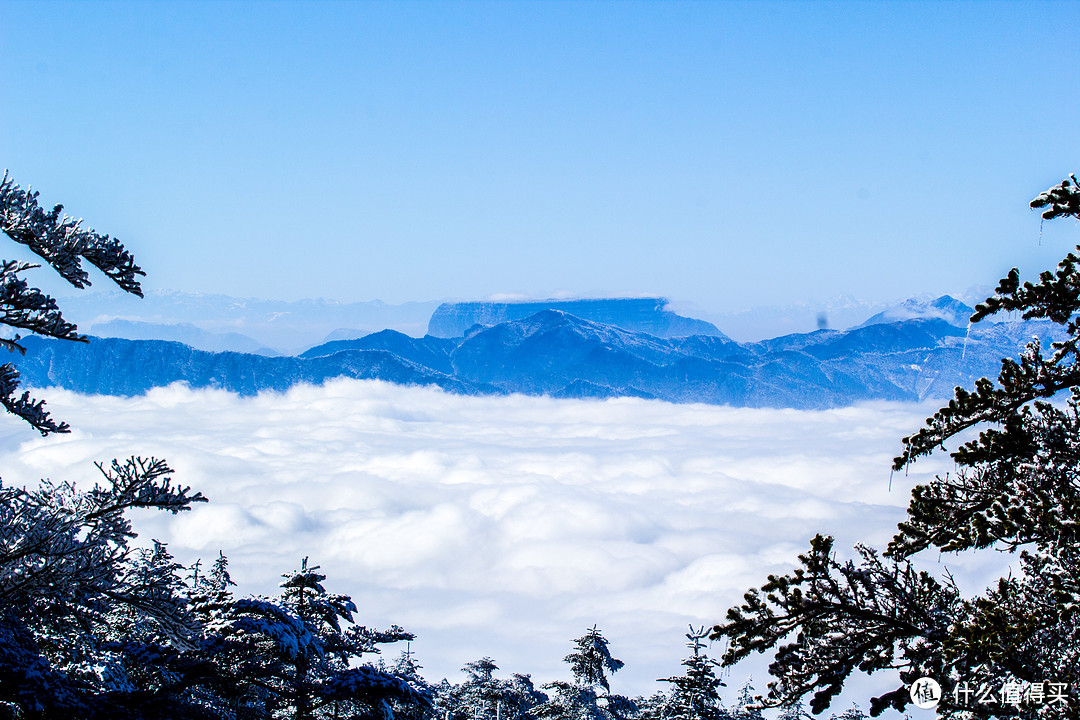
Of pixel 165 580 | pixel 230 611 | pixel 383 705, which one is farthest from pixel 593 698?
pixel 165 580

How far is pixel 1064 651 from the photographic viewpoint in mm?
6559

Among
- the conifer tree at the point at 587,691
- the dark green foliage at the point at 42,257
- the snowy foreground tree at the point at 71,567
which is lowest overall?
the conifer tree at the point at 587,691

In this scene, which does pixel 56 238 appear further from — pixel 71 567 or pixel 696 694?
pixel 696 694

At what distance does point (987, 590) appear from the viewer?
23.4ft

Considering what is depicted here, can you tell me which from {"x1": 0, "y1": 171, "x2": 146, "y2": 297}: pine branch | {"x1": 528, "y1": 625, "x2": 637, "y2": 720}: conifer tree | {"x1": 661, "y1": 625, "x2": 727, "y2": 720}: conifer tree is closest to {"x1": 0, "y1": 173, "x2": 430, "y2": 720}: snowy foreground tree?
{"x1": 0, "y1": 171, "x2": 146, "y2": 297}: pine branch

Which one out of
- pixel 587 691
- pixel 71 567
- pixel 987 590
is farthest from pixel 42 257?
pixel 587 691

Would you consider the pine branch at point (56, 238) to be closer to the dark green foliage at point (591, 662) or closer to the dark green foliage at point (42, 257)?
the dark green foliage at point (42, 257)

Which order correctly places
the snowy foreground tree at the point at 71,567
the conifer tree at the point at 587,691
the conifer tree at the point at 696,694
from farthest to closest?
1. the conifer tree at the point at 587,691
2. the conifer tree at the point at 696,694
3. the snowy foreground tree at the point at 71,567

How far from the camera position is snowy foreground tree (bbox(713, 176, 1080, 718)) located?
653 centimetres

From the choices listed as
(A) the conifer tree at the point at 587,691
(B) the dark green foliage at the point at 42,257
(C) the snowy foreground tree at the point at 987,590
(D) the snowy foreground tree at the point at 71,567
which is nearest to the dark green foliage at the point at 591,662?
(A) the conifer tree at the point at 587,691

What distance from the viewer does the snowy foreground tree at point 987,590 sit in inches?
257

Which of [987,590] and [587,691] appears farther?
[587,691]

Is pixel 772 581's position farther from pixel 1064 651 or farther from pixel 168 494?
pixel 168 494

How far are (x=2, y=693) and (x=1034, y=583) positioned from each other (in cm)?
1116
